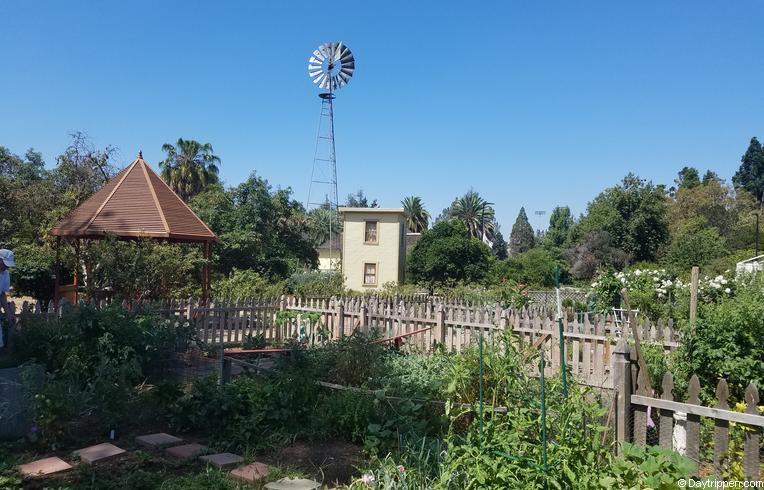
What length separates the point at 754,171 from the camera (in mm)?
78875

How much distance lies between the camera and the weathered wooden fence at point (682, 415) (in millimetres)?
3607

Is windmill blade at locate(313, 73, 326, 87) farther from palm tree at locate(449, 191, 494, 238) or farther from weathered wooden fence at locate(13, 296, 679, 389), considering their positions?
palm tree at locate(449, 191, 494, 238)

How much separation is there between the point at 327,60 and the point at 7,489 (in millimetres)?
31840

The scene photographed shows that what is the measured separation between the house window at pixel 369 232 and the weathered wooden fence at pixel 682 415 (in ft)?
97.5

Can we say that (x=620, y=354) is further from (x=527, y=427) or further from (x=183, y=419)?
(x=183, y=419)

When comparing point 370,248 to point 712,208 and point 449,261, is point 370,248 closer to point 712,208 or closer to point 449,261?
point 449,261

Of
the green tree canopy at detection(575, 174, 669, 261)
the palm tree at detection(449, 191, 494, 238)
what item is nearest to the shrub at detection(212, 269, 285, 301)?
the green tree canopy at detection(575, 174, 669, 261)

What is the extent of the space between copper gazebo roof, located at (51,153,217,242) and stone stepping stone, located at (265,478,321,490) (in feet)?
36.2

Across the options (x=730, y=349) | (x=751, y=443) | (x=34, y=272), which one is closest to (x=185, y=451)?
(x=751, y=443)

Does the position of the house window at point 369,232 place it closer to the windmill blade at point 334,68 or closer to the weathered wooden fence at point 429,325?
the windmill blade at point 334,68

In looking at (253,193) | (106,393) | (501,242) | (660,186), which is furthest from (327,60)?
(501,242)

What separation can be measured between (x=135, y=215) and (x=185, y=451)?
11318mm

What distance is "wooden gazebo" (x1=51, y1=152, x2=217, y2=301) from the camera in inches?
556

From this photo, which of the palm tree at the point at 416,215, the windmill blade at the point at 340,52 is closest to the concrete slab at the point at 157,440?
the windmill blade at the point at 340,52
